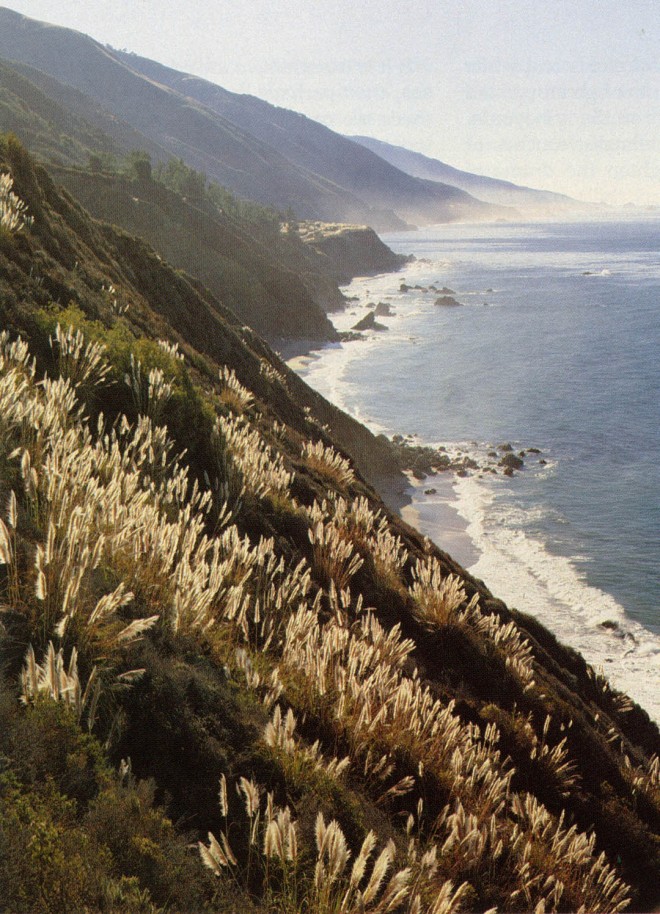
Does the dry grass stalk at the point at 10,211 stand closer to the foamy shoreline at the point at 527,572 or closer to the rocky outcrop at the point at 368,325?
the foamy shoreline at the point at 527,572

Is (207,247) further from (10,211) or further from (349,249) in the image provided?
(349,249)

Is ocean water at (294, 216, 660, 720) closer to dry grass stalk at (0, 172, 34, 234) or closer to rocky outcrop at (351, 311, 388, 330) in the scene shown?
rocky outcrop at (351, 311, 388, 330)

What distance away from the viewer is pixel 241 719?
10.9 feet

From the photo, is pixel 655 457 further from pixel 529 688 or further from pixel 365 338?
pixel 365 338

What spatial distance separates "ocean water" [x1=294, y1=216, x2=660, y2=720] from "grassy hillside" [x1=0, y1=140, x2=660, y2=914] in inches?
496

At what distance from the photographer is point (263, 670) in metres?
3.91

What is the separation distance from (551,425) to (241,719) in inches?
1540

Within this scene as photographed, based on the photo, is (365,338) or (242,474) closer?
(242,474)

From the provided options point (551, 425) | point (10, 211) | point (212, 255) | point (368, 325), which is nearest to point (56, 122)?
point (212, 255)

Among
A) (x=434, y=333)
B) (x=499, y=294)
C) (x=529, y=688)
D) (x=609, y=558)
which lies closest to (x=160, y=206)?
(x=434, y=333)

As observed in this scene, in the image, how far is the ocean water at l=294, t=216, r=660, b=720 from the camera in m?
21.4

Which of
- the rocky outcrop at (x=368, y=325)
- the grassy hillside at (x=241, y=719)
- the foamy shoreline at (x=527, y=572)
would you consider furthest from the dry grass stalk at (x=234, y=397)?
the rocky outcrop at (x=368, y=325)

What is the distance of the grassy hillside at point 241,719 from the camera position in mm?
2279

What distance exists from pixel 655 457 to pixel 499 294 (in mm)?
69792
